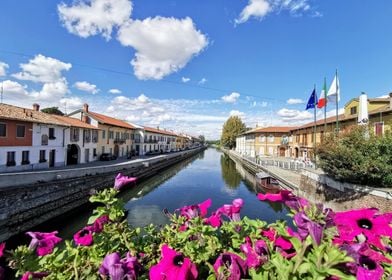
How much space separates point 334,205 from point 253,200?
7.88 metres

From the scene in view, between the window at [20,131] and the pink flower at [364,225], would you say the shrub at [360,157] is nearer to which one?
the pink flower at [364,225]

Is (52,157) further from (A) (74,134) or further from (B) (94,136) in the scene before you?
(B) (94,136)

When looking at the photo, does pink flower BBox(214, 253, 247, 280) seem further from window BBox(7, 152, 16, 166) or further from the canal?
window BBox(7, 152, 16, 166)

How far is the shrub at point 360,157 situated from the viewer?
1238 centimetres

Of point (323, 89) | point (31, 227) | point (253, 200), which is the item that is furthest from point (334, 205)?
point (31, 227)

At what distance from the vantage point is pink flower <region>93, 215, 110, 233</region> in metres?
1.78

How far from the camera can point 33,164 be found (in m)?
21.9

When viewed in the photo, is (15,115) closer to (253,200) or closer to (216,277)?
(253,200)

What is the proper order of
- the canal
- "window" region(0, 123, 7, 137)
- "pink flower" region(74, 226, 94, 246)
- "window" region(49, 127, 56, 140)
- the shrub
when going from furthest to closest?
"window" region(49, 127, 56, 140), "window" region(0, 123, 7, 137), the canal, the shrub, "pink flower" region(74, 226, 94, 246)

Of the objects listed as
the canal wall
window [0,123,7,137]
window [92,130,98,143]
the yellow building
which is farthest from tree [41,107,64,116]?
the yellow building

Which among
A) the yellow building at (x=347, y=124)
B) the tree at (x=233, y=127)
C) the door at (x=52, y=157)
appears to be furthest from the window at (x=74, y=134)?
the tree at (x=233, y=127)

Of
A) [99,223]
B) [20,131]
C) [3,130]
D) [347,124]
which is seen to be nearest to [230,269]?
[99,223]

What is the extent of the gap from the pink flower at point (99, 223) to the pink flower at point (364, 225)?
1.54 metres

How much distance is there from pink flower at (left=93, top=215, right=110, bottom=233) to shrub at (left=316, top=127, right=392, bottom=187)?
14.1 meters
